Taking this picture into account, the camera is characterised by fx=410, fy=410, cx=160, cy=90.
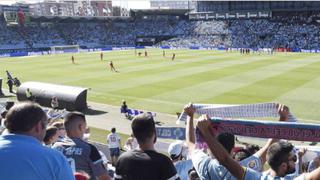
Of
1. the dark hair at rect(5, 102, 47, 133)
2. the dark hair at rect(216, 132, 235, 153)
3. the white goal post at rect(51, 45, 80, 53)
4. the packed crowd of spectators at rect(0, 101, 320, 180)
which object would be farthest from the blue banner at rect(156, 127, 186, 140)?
the white goal post at rect(51, 45, 80, 53)

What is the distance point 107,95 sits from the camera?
30.5 m

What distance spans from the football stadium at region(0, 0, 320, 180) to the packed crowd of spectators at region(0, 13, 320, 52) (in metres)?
0.43

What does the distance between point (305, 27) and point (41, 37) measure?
6387 cm

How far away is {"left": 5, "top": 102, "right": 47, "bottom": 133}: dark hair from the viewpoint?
3537mm

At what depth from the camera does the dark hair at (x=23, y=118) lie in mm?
3537

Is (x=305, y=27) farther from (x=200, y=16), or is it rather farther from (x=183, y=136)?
(x=183, y=136)

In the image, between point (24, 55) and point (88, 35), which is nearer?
point (24, 55)

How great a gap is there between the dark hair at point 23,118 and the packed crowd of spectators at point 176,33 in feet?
267

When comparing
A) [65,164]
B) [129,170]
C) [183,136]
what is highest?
[65,164]

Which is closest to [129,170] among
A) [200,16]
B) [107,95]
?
[107,95]

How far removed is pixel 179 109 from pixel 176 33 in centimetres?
8726

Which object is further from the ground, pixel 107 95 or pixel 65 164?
pixel 65 164

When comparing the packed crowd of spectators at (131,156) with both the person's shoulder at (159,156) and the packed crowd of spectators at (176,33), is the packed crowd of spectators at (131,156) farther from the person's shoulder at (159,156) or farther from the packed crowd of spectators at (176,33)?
the packed crowd of spectators at (176,33)

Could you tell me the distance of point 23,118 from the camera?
3.55m
